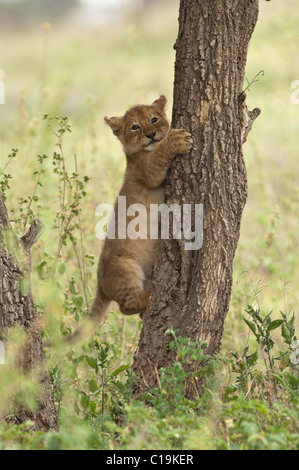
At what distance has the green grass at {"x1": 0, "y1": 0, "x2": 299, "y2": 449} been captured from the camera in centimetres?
285

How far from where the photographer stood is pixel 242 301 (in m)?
5.43

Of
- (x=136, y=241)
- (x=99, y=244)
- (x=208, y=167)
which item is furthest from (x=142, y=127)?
(x=99, y=244)

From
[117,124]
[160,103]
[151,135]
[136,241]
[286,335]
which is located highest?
[160,103]

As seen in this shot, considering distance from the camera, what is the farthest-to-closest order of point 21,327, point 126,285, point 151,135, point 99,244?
point 99,244
point 151,135
point 126,285
point 21,327

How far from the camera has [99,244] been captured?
6.40 m

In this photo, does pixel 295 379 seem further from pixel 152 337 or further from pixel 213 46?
pixel 213 46

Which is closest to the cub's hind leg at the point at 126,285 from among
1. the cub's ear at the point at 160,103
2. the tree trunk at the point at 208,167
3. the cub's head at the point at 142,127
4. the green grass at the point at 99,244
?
the green grass at the point at 99,244

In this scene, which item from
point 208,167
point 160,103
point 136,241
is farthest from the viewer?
point 160,103

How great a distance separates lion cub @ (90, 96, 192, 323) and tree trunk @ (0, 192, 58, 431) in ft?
3.02

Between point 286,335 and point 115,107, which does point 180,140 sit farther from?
point 115,107

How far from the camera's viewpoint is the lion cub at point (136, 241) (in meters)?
4.37

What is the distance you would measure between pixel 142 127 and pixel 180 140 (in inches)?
45.1

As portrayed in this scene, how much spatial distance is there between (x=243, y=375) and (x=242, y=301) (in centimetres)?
180

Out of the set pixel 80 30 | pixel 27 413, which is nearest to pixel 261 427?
pixel 27 413
